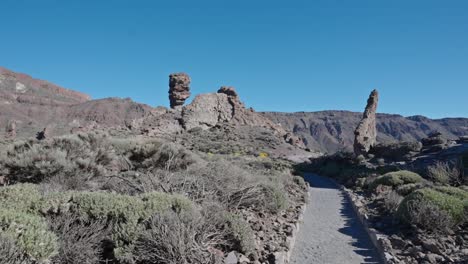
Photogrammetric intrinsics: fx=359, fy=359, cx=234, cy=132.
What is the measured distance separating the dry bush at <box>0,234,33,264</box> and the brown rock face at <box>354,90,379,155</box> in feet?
134

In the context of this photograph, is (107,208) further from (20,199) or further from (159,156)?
(159,156)

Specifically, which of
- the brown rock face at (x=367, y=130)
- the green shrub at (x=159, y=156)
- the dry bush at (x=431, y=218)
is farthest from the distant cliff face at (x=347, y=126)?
the dry bush at (x=431, y=218)

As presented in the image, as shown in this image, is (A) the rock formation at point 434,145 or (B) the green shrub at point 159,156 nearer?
(B) the green shrub at point 159,156

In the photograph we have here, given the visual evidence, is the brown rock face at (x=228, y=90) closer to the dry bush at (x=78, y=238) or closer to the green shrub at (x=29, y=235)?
the dry bush at (x=78, y=238)

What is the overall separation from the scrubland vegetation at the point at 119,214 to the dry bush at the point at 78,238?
0.04 ft

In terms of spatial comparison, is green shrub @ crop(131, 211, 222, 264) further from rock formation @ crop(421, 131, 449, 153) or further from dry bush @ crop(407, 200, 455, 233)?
rock formation @ crop(421, 131, 449, 153)

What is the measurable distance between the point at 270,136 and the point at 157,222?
2199 inches

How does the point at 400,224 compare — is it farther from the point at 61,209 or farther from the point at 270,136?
the point at 270,136

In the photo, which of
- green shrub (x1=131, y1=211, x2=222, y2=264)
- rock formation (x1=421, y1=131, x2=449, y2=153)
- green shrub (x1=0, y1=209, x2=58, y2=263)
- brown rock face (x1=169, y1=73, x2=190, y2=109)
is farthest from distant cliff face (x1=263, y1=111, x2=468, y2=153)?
green shrub (x1=0, y1=209, x2=58, y2=263)

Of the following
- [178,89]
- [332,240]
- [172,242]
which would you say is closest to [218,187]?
[332,240]

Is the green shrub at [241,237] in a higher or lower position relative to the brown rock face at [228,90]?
lower

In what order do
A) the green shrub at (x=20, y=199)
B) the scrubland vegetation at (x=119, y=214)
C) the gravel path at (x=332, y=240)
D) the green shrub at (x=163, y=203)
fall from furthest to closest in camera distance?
the gravel path at (x=332, y=240) < the green shrub at (x=163, y=203) < the green shrub at (x=20, y=199) < the scrubland vegetation at (x=119, y=214)

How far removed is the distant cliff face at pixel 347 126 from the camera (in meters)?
143

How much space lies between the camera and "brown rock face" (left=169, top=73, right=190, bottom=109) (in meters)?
68.4
